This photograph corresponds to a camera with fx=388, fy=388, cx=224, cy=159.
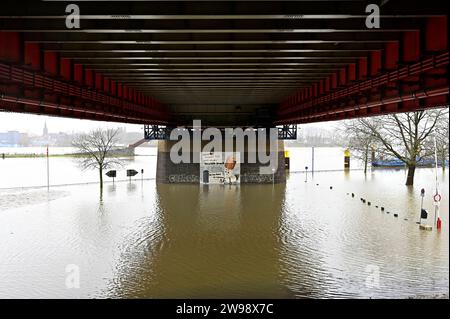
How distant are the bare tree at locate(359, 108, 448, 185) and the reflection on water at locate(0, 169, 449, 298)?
22.7 ft

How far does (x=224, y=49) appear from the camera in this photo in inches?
406

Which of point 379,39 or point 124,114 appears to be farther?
point 124,114

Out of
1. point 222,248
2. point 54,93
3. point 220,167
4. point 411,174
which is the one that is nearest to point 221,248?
point 222,248

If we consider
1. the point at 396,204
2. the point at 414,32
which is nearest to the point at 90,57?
the point at 414,32

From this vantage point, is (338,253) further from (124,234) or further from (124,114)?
(124,114)

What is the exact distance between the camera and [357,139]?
38219 mm

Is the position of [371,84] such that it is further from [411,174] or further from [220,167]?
[220,167]

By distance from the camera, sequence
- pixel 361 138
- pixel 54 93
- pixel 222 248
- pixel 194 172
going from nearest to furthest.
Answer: pixel 54 93
pixel 222 248
pixel 194 172
pixel 361 138

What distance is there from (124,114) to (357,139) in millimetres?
26509

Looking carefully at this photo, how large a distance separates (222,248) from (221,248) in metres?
0.04

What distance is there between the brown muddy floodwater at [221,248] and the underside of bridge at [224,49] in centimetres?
488

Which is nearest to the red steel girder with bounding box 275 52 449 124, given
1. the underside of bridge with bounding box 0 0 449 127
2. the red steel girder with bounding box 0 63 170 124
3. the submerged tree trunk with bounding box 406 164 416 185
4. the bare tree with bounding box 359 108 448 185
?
the underside of bridge with bounding box 0 0 449 127

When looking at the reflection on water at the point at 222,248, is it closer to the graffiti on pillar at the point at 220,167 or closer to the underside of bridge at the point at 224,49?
the underside of bridge at the point at 224,49

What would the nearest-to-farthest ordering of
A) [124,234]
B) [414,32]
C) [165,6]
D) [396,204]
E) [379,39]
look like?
[165,6]
[414,32]
[379,39]
[124,234]
[396,204]
